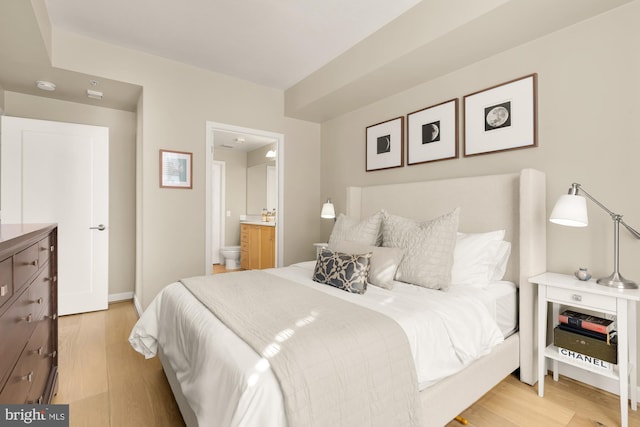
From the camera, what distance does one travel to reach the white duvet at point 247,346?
100cm

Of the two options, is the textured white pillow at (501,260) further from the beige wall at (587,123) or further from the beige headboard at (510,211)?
the beige wall at (587,123)

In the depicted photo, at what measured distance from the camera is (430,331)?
1.49 m

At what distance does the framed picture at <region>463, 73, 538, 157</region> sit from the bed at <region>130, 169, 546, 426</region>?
0.30m

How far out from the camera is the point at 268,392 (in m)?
0.99

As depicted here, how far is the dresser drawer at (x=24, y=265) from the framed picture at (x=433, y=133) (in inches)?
113

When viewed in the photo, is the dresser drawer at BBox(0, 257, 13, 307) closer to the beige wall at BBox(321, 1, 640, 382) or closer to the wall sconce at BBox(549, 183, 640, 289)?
the wall sconce at BBox(549, 183, 640, 289)

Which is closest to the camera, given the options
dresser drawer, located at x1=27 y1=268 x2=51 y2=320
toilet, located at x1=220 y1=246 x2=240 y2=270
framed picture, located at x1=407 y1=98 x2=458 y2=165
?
dresser drawer, located at x1=27 y1=268 x2=51 y2=320

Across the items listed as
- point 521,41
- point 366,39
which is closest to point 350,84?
point 366,39

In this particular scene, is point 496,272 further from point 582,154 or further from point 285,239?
point 285,239

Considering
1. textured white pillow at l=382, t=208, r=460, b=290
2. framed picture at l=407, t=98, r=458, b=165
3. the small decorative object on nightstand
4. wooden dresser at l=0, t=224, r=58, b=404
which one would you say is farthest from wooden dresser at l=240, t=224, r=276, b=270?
the small decorative object on nightstand

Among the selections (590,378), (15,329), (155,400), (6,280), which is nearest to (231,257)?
(155,400)

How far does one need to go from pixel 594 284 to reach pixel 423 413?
4.27 feet

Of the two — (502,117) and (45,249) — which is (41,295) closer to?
(45,249)

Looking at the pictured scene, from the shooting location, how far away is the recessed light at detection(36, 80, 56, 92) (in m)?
3.03
